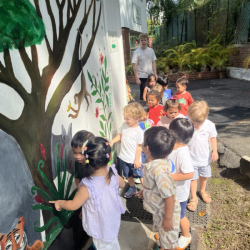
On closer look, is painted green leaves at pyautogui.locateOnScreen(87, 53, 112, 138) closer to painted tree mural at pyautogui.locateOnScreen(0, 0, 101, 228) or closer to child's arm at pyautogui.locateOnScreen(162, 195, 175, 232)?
painted tree mural at pyautogui.locateOnScreen(0, 0, 101, 228)

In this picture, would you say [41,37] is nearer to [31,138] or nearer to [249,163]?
[31,138]

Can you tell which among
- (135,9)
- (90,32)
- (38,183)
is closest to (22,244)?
(38,183)

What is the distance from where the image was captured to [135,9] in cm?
1257

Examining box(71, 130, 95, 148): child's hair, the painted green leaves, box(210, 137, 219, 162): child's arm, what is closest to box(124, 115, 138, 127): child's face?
the painted green leaves

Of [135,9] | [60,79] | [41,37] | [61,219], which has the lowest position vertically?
[61,219]

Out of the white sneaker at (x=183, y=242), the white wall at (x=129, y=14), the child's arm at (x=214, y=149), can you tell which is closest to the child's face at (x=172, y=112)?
the child's arm at (x=214, y=149)

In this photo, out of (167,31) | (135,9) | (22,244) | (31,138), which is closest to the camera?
(22,244)

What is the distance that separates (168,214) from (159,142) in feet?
1.88

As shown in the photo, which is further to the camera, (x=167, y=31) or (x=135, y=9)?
(x=167, y=31)

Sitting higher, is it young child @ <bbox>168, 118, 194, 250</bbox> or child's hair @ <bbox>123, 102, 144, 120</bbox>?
child's hair @ <bbox>123, 102, 144, 120</bbox>

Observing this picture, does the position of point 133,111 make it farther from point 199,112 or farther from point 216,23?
point 216,23

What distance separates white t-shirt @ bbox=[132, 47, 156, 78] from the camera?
17.1ft

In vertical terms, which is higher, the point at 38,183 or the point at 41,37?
the point at 41,37

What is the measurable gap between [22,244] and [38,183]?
1.32 ft
